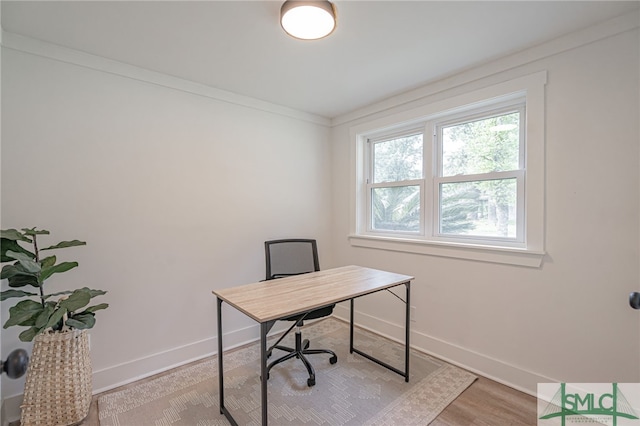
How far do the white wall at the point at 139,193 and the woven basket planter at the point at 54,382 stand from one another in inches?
13.0

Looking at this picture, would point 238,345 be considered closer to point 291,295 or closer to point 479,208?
point 291,295

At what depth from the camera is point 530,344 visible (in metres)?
2.06

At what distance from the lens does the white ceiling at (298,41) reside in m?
1.62

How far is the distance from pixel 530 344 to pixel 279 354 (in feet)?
6.44

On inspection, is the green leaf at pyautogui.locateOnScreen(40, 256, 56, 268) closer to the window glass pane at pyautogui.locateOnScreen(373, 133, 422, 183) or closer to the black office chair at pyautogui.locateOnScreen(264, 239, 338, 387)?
the black office chair at pyautogui.locateOnScreen(264, 239, 338, 387)

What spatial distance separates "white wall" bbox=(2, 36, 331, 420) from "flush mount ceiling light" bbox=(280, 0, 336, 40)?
1.28 metres

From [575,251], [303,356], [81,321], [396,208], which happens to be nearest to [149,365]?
[81,321]

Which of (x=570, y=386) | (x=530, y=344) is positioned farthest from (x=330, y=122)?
(x=570, y=386)

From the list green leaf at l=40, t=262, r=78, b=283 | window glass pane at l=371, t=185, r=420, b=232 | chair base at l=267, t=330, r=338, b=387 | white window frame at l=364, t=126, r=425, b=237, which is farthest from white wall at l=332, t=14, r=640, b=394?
green leaf at l=40, t=262, r=78, b=283

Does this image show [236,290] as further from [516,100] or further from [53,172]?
[516,100]

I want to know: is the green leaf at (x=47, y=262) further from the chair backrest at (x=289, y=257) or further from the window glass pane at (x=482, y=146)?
the window glass pane at (x=482, y=146)

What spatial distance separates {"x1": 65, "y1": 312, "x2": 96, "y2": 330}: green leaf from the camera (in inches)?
66.9

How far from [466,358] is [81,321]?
8.99 ft

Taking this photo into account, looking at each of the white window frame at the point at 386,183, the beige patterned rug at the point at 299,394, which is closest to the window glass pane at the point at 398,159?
the white window frame at the point at 386,183
